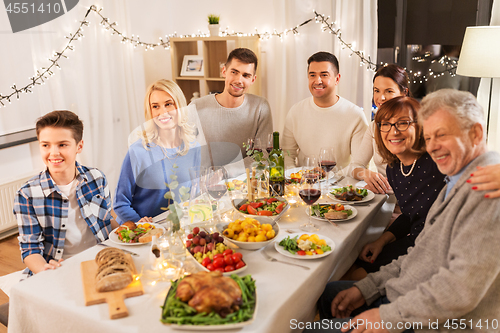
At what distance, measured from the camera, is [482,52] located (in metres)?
2.71

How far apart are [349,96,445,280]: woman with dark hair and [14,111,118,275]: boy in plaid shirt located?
1.25 meters

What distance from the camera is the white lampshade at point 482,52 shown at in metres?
2.66

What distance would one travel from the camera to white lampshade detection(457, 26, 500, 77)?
8.73 ft

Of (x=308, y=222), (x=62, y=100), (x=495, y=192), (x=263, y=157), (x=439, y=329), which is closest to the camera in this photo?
(x=495, y=192)

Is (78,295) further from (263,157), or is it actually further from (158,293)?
(263,157)

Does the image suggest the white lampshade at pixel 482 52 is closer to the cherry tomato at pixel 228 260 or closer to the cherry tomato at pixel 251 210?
the cherry tomato at pixel 251 210

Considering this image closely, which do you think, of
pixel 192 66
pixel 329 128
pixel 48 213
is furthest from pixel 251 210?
pixel 192 66

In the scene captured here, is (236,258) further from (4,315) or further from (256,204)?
(4,315)

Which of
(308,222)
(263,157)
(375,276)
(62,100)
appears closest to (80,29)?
(62,100)

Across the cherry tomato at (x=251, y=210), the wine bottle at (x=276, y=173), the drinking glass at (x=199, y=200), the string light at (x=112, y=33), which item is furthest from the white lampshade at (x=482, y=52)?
the drinking glass at (x=199, y=200)

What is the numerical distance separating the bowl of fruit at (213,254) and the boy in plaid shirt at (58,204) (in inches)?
24.1

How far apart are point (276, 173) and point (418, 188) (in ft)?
2.15

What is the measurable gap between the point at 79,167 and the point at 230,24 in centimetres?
292

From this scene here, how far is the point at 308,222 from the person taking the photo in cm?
174
